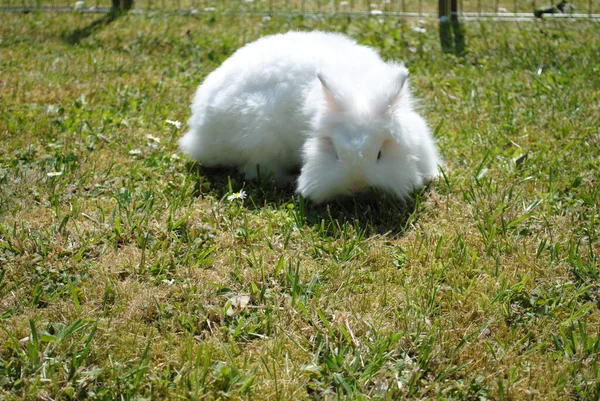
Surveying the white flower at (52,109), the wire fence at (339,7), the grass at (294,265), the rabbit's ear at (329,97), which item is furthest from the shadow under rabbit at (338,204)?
the wire fence at (339,7)

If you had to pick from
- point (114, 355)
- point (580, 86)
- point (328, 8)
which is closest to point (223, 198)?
point (114, 355)

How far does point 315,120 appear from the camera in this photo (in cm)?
372

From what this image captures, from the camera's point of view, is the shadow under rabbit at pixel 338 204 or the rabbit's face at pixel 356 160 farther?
the shadow under rabbit at pixel 338 204

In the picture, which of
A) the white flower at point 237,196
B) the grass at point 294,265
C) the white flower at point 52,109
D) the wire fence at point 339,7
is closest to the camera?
the grass at point 294,265

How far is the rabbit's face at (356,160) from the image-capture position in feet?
11.4

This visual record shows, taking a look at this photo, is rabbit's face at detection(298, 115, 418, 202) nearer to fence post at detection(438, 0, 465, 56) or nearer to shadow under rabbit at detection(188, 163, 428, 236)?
shadow under rabbit at detection(188, 163, 428, 236)

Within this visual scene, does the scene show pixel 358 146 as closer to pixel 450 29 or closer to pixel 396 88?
pixel 396 88

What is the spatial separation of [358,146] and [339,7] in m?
4.96

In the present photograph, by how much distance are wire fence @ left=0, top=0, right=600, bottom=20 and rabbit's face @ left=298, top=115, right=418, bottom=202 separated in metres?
4.02

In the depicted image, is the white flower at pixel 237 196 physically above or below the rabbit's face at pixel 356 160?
below

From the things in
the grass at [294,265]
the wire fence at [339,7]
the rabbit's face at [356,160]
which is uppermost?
the wire fence at [339,7]

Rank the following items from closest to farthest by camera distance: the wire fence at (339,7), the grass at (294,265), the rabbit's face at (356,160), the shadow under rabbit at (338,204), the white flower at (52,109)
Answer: the grass at (294,265) < the rabbit's face at (356,160) < the shadow under rabbit at (338,204) < the white flower at (52,109) < the wire fence at (339,7)

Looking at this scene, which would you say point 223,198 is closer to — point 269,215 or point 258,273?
point 269,215

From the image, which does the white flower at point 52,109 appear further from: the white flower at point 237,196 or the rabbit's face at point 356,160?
the rabbit's face at point 356,160
